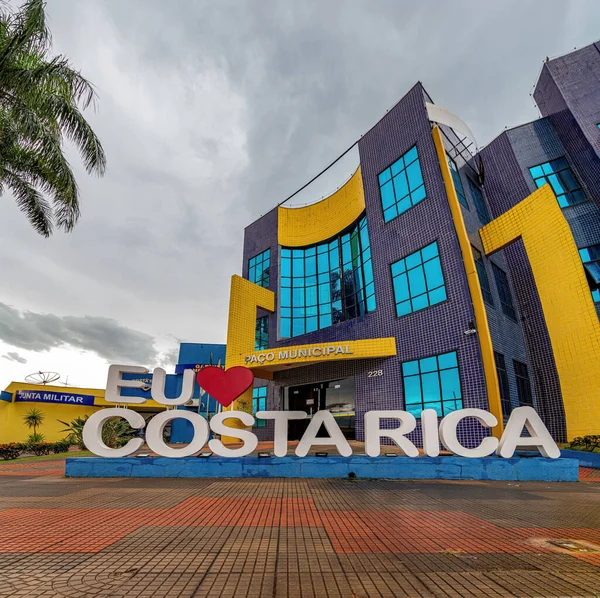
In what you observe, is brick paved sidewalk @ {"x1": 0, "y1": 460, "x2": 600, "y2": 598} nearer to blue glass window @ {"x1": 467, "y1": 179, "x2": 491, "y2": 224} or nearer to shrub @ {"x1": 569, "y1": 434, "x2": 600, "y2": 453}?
shrub @ {"x1": 569, "y1": 434, "x2": 600, "y2": 453}

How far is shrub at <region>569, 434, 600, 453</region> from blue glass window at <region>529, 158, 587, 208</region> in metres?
13.4

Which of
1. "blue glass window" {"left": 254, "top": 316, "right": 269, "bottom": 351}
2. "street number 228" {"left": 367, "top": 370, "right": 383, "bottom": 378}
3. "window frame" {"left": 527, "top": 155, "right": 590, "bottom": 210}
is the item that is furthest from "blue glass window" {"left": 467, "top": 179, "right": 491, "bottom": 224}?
"blue glass window" {"left": 254, "top": 316, "right": 269, "bottom": 351}

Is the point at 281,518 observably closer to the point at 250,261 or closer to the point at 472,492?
the point at 472,492

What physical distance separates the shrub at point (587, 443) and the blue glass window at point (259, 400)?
1883cm

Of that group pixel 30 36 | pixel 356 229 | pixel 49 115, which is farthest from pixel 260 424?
pixel 30 36

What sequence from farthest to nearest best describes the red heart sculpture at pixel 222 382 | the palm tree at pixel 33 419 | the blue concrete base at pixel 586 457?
the palm tree at pixel 33 419 → the blue concrete base at pixel 586 457 → the red heart sculpture at pixel 222 382

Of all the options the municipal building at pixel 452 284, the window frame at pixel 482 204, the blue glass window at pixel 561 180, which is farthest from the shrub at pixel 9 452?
the blue glass window at pixel 561 180

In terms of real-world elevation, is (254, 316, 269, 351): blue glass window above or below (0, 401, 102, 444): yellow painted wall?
above

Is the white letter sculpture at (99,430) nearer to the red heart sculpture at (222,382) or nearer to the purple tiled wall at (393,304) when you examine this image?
the red heart sculpture at (222,382)

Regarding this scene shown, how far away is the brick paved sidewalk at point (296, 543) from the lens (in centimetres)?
356

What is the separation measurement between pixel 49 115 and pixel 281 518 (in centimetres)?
1497

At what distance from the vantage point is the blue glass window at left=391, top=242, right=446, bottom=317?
18312 mm

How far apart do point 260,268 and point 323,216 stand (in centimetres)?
726

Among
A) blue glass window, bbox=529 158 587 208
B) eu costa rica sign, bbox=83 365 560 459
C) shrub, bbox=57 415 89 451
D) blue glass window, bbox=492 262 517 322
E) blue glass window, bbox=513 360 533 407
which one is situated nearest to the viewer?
eu costa rica sign, bbox=83 365 560 459
